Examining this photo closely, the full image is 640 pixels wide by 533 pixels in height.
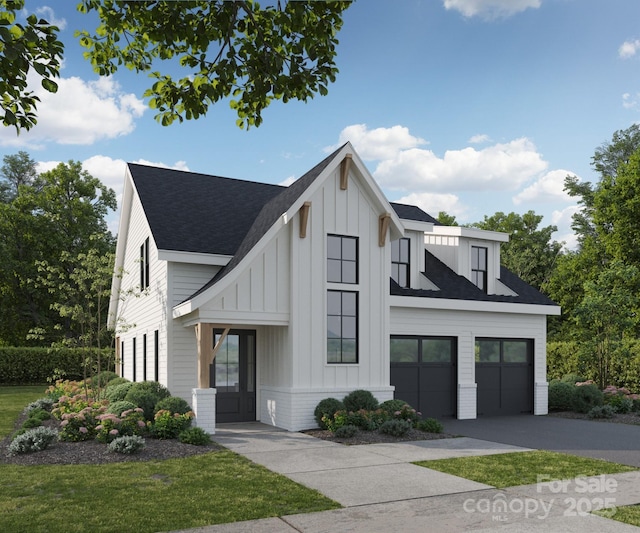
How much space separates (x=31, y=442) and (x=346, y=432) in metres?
6.35

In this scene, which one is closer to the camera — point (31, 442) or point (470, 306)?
point (31, 442)

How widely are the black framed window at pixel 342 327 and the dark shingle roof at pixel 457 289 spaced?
2050mm

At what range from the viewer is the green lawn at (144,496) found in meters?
7.31

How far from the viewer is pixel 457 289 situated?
19.9m

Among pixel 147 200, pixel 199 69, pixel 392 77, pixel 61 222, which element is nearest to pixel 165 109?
pixel 199 69

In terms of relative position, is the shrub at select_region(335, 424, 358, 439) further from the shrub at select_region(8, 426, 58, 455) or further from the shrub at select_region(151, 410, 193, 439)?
the shrub at select_region(8, 426, 58, 455)

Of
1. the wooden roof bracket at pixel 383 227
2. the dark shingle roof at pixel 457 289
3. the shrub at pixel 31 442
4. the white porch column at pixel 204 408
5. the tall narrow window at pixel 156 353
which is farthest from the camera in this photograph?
the dark shingle roof at pixel 457 289

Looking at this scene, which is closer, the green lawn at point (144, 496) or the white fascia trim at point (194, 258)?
the green lawn at point (144, 496)

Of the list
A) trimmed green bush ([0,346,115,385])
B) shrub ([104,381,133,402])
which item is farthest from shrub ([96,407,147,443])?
trimmed green bush ([0,346,115,385])

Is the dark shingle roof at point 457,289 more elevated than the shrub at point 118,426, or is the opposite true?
the dark shingle roof at point 457,289

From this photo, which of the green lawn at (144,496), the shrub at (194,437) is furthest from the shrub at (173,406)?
the green lawn at (144,496)

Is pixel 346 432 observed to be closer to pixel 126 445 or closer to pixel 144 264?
pixel 126 445

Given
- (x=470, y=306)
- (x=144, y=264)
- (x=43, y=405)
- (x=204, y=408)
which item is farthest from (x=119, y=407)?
(x=470, y=306)

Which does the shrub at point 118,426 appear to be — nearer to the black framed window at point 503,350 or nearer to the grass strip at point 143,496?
the grass strip at point 143,496
